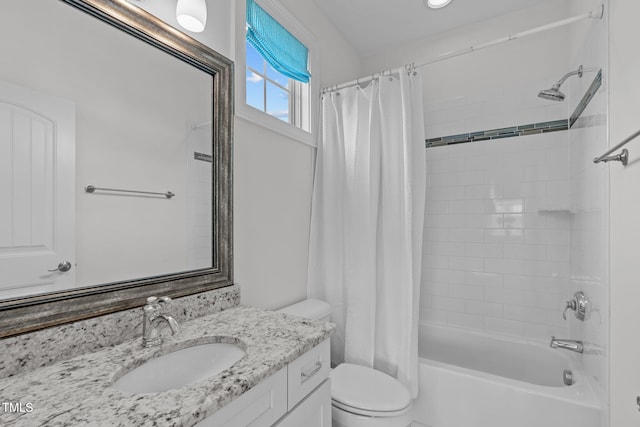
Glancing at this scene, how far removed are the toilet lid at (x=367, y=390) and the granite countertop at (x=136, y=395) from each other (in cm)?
54

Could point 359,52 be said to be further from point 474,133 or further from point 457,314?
point 457,314

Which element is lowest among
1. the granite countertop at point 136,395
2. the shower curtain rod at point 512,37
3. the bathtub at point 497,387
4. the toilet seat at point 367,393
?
the bathtub at point 497,387

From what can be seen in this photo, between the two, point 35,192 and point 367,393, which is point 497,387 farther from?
point 35,192

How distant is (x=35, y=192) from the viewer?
2.68 ft

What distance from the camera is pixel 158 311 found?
3.19ft

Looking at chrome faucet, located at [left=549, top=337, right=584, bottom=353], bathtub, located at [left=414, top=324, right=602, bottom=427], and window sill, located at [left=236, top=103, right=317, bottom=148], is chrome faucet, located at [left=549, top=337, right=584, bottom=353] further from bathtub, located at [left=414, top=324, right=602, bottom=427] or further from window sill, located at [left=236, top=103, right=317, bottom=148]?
window sill, located at [left=236, top=103, right=317, bottom=148]

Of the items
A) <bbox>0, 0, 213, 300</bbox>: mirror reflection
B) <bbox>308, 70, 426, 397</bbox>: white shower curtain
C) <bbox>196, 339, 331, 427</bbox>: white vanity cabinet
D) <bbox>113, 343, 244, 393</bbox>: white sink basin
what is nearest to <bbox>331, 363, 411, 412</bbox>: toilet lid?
<bbox>308, 70, 426, 397</bbox>: white shower curtain

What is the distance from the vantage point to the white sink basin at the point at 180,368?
0.84m

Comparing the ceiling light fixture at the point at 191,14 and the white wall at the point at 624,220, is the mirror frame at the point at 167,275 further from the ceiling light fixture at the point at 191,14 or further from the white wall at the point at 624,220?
the white wall at the point at 624,220

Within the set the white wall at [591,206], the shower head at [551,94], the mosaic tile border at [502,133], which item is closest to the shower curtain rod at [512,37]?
the white wall at [591,206]

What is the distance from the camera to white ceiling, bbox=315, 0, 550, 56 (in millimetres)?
2074

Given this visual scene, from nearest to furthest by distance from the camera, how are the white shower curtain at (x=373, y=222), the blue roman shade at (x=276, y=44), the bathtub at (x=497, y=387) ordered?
the bathtub at (x=497, y=387) → the blue roman shade at (x=276, y=44) → the white shower curtain at (x=373, y=222)

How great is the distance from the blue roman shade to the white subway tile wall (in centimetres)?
126

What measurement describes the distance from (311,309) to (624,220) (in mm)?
1425
